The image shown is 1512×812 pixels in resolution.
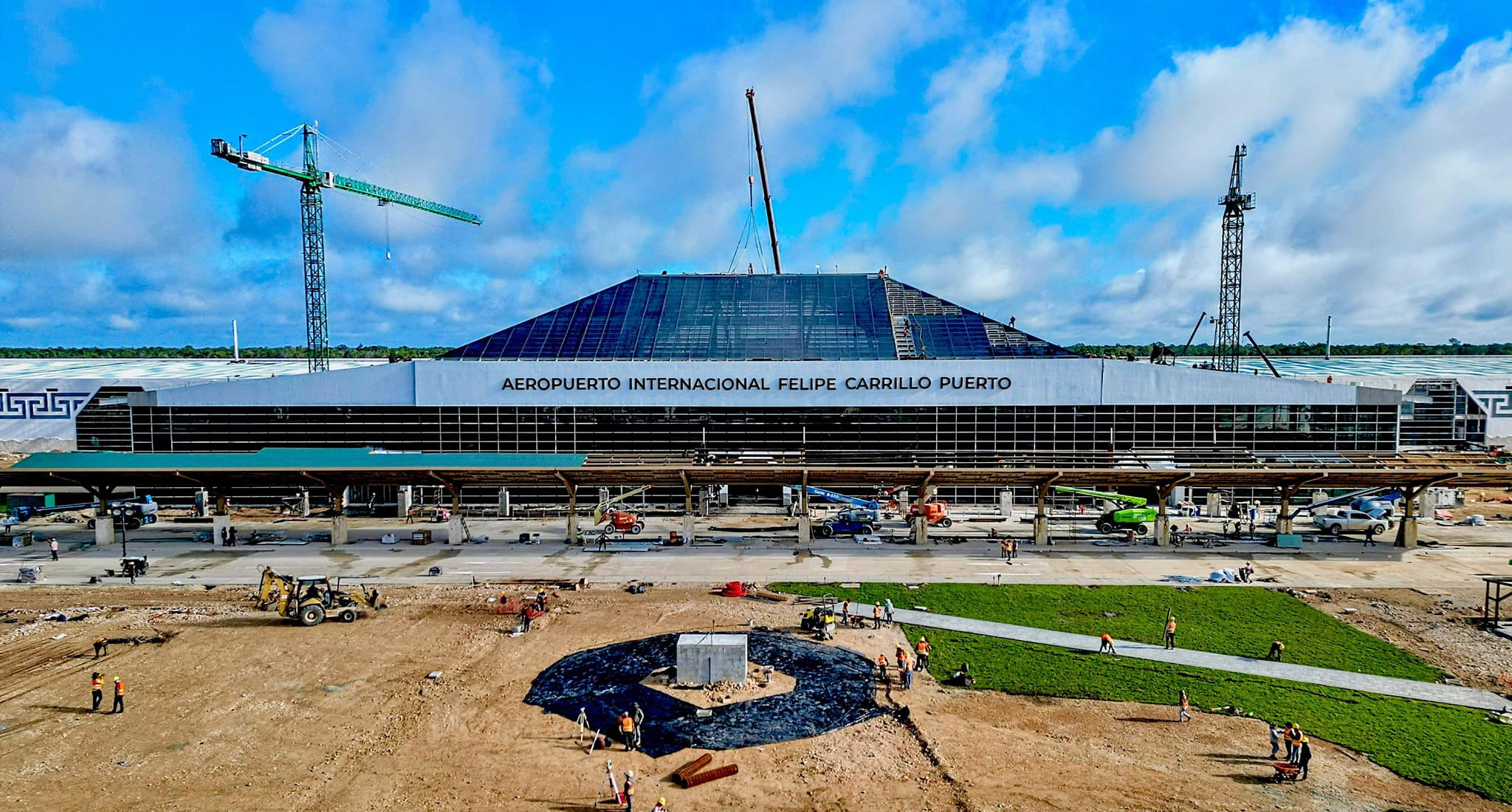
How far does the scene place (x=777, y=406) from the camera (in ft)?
195

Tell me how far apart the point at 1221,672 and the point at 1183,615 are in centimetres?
712

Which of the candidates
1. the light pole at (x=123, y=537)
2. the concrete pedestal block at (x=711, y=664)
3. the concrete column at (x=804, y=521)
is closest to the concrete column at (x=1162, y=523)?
the concrete column at (x=804, y=521)

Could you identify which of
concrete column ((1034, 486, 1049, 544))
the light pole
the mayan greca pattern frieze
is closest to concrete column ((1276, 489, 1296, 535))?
concrete column ((1034, 486, 1049, 544))

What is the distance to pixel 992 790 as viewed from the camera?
19.9 metres

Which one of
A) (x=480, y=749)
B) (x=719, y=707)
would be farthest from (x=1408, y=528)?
(x=480, y=749)

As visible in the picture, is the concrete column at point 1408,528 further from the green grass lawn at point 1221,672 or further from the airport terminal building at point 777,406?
the green grass lawn at point 1221,672

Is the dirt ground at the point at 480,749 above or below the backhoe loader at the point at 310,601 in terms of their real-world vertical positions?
below

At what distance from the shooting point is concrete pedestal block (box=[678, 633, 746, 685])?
26203mm

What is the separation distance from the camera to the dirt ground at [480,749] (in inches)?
774

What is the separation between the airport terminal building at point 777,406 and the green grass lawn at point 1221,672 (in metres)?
21.9

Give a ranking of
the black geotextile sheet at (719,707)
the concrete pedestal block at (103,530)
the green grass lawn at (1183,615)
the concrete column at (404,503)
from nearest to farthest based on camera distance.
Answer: the black geotextile sheet at (719,707), the green grass lawn at (1183,615), the concrete pedestal block at (103,530), the concrete column at (404,503)

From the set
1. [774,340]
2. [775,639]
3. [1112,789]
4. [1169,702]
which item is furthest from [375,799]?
[774,340]

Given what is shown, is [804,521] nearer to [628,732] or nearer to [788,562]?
[788,562]

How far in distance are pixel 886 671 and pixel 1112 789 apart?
8.91 meters
